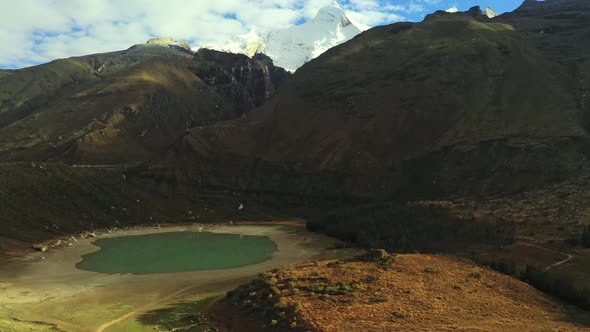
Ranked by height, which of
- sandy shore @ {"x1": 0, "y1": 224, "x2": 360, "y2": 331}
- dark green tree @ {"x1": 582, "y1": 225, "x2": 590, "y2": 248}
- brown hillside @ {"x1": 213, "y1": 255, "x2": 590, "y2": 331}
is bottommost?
sandy shore @ {"x1": 0, "y1": 224, "x2": 360, "y2": 331}

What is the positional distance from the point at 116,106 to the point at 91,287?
388 feet

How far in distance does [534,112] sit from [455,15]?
84.8 meters

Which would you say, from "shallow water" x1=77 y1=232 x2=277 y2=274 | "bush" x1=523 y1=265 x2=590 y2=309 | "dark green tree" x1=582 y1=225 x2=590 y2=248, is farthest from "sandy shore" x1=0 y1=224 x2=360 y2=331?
"dark green tree" x1=582 y1=225 x2=590 y2=248

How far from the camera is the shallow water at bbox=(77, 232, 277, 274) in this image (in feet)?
166

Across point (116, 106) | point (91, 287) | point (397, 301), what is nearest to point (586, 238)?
point (397, 301)

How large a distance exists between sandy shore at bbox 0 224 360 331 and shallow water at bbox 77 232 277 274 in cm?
215

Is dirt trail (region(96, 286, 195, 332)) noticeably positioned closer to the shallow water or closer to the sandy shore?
the sandy shore

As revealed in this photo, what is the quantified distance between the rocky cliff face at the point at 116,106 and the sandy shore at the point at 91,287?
71.8 metres

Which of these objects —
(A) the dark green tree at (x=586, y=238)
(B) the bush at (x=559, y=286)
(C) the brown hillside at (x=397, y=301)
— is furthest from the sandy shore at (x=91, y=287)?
(A) the dark green tree at (x=586, y=238)

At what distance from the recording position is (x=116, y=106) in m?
149

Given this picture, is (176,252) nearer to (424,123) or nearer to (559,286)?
(559,286)

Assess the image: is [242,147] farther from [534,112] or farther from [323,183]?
[534,112]

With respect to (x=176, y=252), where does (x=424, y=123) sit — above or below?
above

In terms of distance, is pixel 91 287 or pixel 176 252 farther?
pixel 176 252
